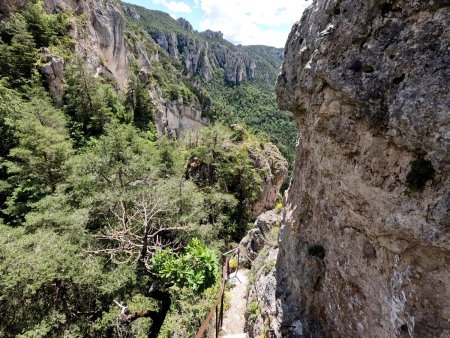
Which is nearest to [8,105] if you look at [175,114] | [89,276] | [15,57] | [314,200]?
[15,57]

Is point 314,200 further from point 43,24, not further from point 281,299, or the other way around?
point 43,24

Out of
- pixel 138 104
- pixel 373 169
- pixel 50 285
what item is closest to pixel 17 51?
pixel 138 104

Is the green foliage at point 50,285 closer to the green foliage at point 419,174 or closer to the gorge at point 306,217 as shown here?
the gorge at point 306,217

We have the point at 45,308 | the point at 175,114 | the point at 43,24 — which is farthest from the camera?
the point at 175,114

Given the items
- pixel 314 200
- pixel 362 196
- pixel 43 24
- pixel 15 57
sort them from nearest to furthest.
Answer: pixel 362 196 → pixel 314 200 → pixel 15 57 → pixel 43 24

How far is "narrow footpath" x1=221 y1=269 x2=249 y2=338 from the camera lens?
1445 centimetres

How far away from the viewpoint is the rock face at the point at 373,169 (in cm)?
523

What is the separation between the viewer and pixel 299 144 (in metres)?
11.8

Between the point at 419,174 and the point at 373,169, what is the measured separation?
1289 mm

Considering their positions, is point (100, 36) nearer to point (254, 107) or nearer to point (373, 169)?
point (373, 169)

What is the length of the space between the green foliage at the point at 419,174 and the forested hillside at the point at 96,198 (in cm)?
715

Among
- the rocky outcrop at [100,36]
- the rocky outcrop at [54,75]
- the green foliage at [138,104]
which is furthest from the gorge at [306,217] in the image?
the green foliage at [138,104]

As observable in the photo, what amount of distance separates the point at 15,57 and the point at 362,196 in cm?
3678

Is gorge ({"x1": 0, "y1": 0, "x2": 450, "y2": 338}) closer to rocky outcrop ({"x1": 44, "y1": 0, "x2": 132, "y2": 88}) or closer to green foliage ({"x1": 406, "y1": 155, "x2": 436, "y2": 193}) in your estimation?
green foliage ({"x1": 406, "y1": 155, "x2": 436, "y2": 193})
